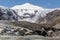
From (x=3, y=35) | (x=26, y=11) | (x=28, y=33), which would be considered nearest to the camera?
(x=3, y=35)

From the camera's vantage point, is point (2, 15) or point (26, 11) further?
point (26, 11)

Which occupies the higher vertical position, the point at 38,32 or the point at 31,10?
the point at 31,10

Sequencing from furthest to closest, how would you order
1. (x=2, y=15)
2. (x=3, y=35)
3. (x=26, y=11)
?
(x=26, y=11)
(x=2, y=15)
(x=3, y=35)

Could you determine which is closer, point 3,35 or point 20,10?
point 3,35

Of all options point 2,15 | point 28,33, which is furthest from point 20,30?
point 2,15

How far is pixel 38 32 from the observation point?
50.0 feet

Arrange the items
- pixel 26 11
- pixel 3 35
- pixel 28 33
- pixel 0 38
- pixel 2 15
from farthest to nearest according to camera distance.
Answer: pixel 26 11, pixel 2 15, pixel 28 33, pixel 3 35, pixel 0 38

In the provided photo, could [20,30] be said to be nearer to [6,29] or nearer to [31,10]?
[6,29]

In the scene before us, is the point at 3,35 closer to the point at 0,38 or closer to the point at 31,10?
the point at 0,38

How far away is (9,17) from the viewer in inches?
1753

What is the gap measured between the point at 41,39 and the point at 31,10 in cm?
5680

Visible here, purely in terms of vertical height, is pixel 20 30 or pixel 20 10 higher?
pixel 20 10

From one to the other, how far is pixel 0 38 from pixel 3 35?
1191 millimetres

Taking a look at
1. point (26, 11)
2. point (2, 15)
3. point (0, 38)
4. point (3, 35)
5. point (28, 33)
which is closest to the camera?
point (0, 38)
